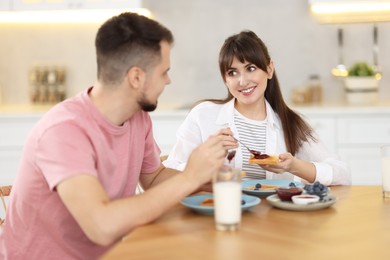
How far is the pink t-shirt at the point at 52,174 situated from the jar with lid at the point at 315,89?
270 cm

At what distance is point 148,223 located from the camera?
65.8 inches

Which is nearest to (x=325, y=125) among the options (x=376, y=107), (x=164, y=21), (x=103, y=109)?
(x=376, y=107)

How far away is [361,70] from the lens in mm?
4254

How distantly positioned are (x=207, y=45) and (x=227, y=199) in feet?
10.3

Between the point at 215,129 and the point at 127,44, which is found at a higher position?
the point at 127,44

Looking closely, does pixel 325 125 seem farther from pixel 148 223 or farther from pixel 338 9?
pixel 148 223

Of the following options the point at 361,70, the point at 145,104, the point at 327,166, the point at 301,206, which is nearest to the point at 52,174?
the point at 145,104

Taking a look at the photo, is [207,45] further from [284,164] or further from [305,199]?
[305,199]

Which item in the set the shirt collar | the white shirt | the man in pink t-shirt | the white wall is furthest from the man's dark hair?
the white wall

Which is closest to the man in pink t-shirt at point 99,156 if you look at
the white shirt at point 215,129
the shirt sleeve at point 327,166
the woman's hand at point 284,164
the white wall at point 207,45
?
the woman's hand at point 284,164

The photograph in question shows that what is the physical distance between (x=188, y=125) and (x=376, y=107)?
1.72m

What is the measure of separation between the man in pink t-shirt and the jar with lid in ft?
8.50

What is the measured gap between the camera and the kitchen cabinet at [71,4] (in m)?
4.13

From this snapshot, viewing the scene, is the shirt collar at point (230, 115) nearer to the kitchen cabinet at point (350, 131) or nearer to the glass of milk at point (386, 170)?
the glass of milk at point (386, 170)
